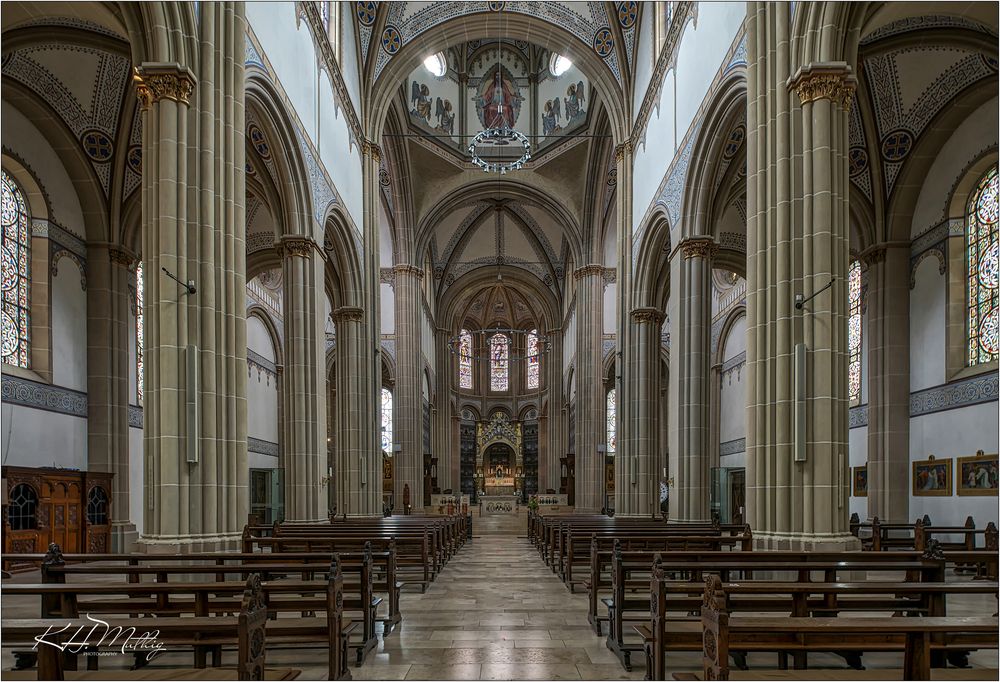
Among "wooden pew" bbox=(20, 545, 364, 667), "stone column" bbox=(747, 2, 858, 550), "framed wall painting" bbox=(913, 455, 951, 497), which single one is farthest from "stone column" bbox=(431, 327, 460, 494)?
"wooden pew" bbox=(20, 545, 364, 667)

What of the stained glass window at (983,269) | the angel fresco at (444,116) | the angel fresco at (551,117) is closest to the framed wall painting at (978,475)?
the stained glass window at (983,269)

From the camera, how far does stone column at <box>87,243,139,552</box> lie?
17484 mm

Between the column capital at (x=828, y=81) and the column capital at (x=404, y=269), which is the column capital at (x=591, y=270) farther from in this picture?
the column capital at (x=828, y=81)

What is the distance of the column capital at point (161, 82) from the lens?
10.4 m

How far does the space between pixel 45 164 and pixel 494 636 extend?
14.0 m

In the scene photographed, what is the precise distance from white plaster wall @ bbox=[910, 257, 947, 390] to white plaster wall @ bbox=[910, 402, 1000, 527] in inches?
35.3

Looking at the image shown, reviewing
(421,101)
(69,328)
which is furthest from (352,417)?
(421,101)

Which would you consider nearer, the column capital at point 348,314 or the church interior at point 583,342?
the church interior at point 583,342

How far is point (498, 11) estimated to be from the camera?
24.3 m

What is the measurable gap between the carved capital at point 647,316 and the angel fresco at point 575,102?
483 inches

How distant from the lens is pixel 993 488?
47.9ft

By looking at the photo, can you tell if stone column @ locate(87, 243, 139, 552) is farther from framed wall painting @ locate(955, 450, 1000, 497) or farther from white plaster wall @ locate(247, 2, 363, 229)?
framed wall painting @ locate(955, 450, 1000, 497)

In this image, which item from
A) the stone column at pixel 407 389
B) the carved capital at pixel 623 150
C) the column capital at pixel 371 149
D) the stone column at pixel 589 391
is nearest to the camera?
the column capital at pixel 371 149

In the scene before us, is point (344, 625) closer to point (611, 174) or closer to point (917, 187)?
point (917, 187)
